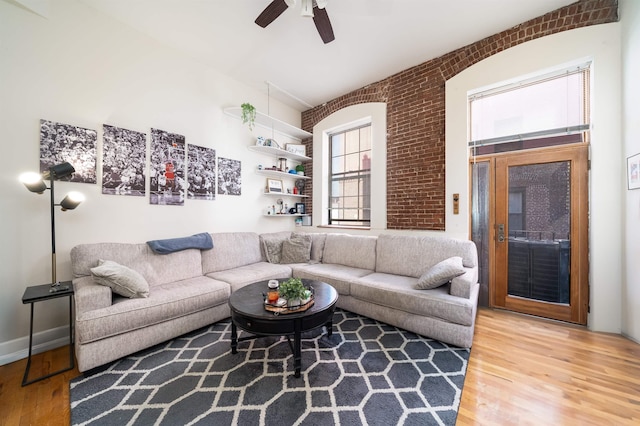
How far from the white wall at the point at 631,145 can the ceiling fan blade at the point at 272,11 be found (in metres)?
3.17

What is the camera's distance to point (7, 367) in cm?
196

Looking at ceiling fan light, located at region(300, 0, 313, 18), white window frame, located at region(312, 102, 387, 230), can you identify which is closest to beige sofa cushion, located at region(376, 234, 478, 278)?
white window frame, located at region(312, 102, 387, 230)

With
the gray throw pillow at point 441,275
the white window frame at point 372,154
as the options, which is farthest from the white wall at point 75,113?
the gray throw pillow at point 441,275

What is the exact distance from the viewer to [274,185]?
4359 millimetres

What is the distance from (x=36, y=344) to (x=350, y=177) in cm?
433

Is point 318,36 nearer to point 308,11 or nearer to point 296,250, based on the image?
point 308,11

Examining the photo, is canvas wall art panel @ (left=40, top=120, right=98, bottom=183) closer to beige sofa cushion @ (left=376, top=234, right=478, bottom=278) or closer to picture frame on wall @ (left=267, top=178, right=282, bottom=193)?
picture frame on wall @ (left=267, top=178, right=282, bottom=193)

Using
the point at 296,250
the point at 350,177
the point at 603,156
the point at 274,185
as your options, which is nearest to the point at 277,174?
the point at 274,185

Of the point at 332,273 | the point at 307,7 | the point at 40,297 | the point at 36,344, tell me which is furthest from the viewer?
the point at 332,273

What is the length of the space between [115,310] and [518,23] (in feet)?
16.4

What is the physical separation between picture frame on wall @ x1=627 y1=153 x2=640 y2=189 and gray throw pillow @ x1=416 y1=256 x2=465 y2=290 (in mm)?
1675

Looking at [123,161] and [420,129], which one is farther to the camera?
[420,129]

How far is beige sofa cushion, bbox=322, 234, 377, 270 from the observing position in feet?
11.3

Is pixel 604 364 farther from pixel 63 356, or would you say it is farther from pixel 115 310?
pixel 63 356
